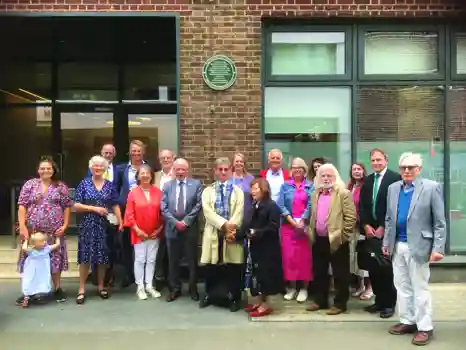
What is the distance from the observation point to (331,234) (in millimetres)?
6695

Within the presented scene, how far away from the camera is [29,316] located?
6.88m

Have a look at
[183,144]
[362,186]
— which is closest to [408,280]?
[362,186]

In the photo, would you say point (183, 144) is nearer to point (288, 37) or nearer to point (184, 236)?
point (184, 236)

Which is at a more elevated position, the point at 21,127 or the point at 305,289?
the point at 21,127

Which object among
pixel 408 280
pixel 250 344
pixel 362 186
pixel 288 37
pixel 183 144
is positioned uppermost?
pixel 288 37

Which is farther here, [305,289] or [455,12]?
[455,12]

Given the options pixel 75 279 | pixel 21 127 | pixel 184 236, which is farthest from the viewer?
pixel 21 127

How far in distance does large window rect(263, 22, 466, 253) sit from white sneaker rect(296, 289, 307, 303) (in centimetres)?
207

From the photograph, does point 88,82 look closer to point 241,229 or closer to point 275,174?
point 275,174

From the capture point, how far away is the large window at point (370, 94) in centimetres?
874

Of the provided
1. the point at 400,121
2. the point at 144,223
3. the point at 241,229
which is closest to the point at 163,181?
the point at 144,223

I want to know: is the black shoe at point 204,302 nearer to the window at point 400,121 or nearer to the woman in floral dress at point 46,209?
the woman in floral dress at point 46,209

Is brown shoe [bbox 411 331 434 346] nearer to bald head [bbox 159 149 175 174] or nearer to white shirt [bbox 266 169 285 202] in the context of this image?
white shirt [bbox 266 169 285 202]

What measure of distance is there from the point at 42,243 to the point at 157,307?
1607 millimetres
